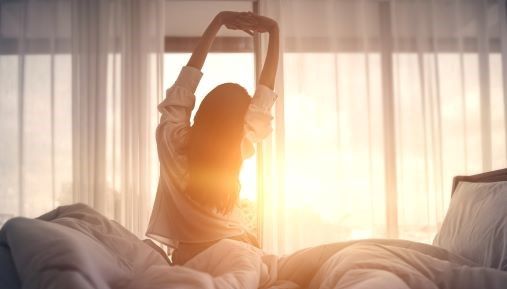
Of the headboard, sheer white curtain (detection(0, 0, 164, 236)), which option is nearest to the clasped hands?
the headboard

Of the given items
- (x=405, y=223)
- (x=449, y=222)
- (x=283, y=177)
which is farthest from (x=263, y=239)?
(x=449, y=222)

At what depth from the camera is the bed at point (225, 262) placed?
696 millimetres

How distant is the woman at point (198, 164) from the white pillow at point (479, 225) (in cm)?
73

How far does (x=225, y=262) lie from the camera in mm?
973

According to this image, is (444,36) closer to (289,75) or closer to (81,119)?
(289,75)

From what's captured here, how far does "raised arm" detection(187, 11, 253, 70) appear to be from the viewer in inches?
62.3

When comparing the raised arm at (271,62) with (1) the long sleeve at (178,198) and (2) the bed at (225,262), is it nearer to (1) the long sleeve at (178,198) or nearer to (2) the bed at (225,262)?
(1) the long sleeve at (178,198)

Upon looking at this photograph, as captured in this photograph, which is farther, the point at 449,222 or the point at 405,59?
the point at 405,59

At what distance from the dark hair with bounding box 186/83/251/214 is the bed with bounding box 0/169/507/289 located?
14.1 inches

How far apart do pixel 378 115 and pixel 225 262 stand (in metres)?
2.75

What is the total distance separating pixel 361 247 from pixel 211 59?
2793 mm

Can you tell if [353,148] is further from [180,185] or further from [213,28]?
[180,185]

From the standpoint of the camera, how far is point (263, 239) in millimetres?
3295

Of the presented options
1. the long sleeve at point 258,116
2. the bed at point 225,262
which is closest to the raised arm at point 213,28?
the long sleeve at point 258,116
